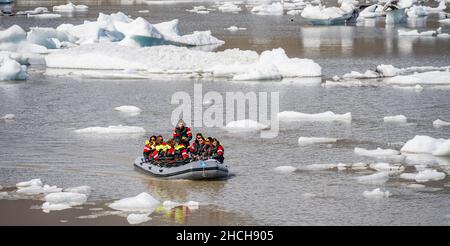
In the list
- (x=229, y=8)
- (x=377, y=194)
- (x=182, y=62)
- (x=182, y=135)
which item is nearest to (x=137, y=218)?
(x=182, y=135)

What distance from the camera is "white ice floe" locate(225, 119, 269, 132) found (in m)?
22.5

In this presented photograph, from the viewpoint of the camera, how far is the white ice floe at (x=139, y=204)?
616 inches

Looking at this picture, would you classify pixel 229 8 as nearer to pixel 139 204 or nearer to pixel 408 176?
pixel 408 176

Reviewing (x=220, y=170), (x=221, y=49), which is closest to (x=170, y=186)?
(x=220, y=170)

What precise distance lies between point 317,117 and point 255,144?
3207 mm

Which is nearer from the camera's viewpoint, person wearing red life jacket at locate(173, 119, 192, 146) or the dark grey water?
the dark grey water

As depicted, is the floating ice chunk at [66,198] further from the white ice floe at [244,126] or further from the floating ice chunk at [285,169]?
the white ice floe at [244,126]

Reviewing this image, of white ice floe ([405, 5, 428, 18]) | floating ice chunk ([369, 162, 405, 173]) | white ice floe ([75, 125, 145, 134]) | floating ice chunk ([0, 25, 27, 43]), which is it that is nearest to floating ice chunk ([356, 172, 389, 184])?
floating ice chunk ([369, 162, 405, 173])

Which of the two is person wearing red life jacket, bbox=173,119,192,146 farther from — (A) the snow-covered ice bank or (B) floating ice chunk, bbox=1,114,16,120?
(A) the snow-covered ice bank

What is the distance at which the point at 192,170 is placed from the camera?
688 inches

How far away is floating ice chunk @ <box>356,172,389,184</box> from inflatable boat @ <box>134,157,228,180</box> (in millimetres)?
2590
